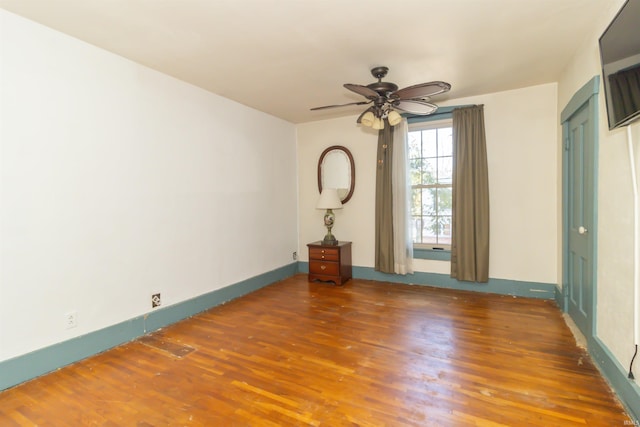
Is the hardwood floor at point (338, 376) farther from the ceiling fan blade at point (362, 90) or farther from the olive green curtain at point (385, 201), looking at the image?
the ceiling fan blade at point (362, 90)

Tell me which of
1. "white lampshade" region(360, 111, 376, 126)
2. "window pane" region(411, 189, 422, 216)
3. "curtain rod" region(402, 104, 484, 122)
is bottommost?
"window pane" region(411, 189, 422, 216)

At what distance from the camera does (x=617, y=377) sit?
1.93 metres

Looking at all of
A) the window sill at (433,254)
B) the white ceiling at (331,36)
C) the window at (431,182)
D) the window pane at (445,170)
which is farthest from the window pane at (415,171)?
the white ceiling at (331,36)

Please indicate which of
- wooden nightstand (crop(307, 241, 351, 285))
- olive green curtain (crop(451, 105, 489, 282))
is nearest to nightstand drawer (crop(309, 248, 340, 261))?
wooden nightstand (crop(307, 241, 351, 285))

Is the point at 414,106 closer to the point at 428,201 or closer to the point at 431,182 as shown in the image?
the point at 431,182

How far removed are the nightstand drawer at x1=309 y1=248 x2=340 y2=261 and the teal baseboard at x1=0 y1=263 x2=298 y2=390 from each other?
1.16 metres

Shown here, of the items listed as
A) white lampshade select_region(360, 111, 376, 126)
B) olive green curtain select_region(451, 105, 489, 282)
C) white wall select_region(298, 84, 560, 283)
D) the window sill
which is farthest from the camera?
the window sill

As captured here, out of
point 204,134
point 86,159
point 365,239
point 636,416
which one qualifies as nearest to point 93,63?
point 86,159

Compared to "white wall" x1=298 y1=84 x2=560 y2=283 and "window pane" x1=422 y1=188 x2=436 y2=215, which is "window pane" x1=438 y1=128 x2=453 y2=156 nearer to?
"white wall" x1=298 y1=84 x2=560 y2=283

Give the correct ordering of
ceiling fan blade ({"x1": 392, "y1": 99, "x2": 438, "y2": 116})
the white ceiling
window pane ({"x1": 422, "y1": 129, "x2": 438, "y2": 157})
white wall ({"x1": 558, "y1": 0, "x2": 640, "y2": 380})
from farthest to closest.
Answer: window pane ({"x1": 422, "y1": 129, "x2": 438, "y2": 157}) < ceiling fan blade ({"x1": 392, "y1": 99, "x2": 438, "y2": 116}) < the white ceiling < white wall ({"x1": 558, "y1": 0, "x2": 640, "y2": 380})

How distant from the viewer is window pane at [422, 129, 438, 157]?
4.38 m

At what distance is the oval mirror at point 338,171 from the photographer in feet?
16.0

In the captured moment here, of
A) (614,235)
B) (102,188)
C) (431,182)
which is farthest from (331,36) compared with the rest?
(431,182)

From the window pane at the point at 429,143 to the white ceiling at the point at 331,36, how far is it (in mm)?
969
